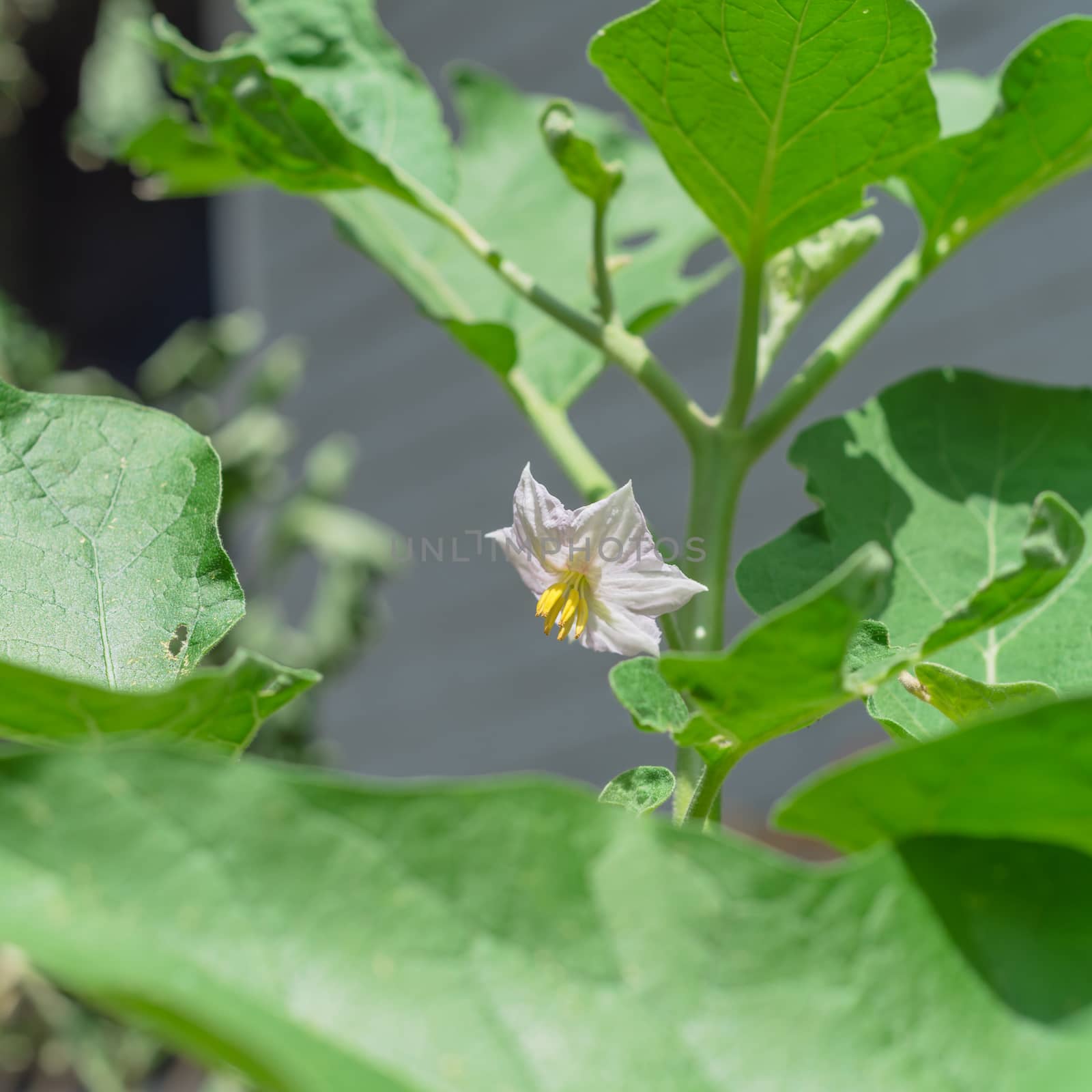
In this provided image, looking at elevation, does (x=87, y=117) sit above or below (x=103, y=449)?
below

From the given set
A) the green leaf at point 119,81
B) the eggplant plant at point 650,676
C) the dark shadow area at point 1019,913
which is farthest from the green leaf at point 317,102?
the green leaf at point 119,81

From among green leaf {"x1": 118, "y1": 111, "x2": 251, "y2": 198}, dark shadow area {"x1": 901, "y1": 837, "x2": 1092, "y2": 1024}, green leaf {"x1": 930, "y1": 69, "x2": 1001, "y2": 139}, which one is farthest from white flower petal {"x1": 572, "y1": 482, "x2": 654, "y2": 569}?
green leaf {"x1": 118, "y1": 111, "x2": 251, "y2": 198}

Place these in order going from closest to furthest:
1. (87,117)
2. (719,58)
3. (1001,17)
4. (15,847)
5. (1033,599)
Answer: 1. (15,847)
2. (1033,599)
3. (719,58)
4. (87,117)
5. (1001,17)

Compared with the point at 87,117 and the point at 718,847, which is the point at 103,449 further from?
the point at 87,117

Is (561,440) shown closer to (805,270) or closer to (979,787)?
(805,270)

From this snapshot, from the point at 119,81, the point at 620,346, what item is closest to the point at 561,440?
the point at 620,346

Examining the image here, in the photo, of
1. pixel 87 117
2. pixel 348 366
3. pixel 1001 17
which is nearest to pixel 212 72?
pixel 87 117

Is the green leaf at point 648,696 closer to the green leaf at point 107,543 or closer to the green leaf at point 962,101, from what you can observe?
the green leaf at point 107,543

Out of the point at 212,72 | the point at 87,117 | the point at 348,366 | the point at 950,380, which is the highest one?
the point at 212,72
